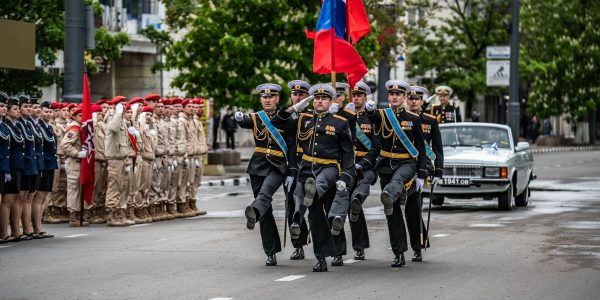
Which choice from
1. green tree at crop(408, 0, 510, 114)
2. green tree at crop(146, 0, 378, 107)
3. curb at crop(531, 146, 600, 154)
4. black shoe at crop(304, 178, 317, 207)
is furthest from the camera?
green tree at crop(408, 0, 510, 114)

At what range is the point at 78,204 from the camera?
2000cm

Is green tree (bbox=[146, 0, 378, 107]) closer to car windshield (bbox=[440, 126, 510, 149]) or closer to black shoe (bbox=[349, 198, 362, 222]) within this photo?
car windshield (bbox=[440, 126, 510, 149])

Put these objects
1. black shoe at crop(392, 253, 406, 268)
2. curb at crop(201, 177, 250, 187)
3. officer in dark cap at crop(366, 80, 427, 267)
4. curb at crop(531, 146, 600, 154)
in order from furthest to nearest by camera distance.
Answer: curb at crop(531, 146, 600, 154)
curb at crop(201, 177, 250, 187)
officer in dark cap at crop(366, 80, 427, 267)
black shoe at crop(392, 253, 406, 268)

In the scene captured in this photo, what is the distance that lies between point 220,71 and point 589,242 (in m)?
21.9

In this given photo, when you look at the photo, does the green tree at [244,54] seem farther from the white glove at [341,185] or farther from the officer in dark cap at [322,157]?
the white glove at [341,185]

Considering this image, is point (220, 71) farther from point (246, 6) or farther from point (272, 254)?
point (272, 254)

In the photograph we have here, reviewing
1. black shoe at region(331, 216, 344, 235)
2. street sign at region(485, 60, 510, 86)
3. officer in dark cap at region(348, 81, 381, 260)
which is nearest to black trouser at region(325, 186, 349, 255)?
black shoe at region(331, 216, 344, 235)

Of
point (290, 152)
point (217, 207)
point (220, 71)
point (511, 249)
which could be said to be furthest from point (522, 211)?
point (220, 71)

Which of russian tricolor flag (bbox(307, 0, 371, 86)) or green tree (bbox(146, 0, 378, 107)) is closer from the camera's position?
russian tricolor flag (bbox(307, 0, 371, 86))

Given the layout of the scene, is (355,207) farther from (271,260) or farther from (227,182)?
(227,182)

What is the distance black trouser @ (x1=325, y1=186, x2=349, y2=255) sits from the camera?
13953 mm

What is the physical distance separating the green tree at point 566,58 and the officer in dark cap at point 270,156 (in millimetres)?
51685

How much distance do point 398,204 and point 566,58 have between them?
177 feet

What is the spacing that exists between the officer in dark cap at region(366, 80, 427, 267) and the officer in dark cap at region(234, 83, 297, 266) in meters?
0.93
